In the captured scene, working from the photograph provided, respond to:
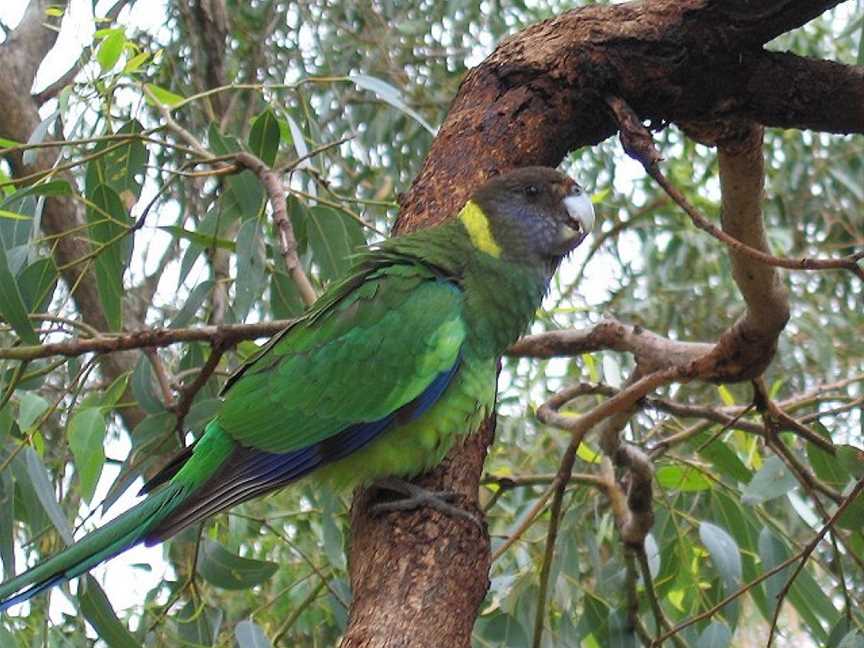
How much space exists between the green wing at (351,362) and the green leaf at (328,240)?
403 millimetres

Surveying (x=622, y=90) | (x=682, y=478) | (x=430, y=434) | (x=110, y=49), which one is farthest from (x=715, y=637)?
(x=110, y=49)

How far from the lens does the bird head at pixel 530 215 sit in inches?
73.6

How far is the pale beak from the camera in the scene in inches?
81.0

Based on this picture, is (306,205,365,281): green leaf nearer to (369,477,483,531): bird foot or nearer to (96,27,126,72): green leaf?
(96,27,126,72): green leaf

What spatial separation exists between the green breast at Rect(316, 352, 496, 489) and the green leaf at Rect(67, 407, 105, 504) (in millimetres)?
410

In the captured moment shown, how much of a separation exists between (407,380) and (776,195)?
357 cm

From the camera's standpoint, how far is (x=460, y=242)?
1891 millimetres

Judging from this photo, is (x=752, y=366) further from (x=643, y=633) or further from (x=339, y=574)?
(x=339, y=574)

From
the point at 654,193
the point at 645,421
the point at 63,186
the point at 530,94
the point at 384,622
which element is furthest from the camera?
the point at 654,193

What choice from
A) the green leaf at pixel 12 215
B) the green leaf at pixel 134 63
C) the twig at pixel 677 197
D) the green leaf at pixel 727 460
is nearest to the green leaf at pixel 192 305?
the green leaf at pixel 12 215

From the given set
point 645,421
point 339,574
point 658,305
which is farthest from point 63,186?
point 658,305

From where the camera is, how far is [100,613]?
6.12 ft

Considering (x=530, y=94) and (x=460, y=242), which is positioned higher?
(x=530, y=94)

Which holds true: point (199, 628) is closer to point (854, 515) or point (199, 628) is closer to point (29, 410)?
point (29, 410)
